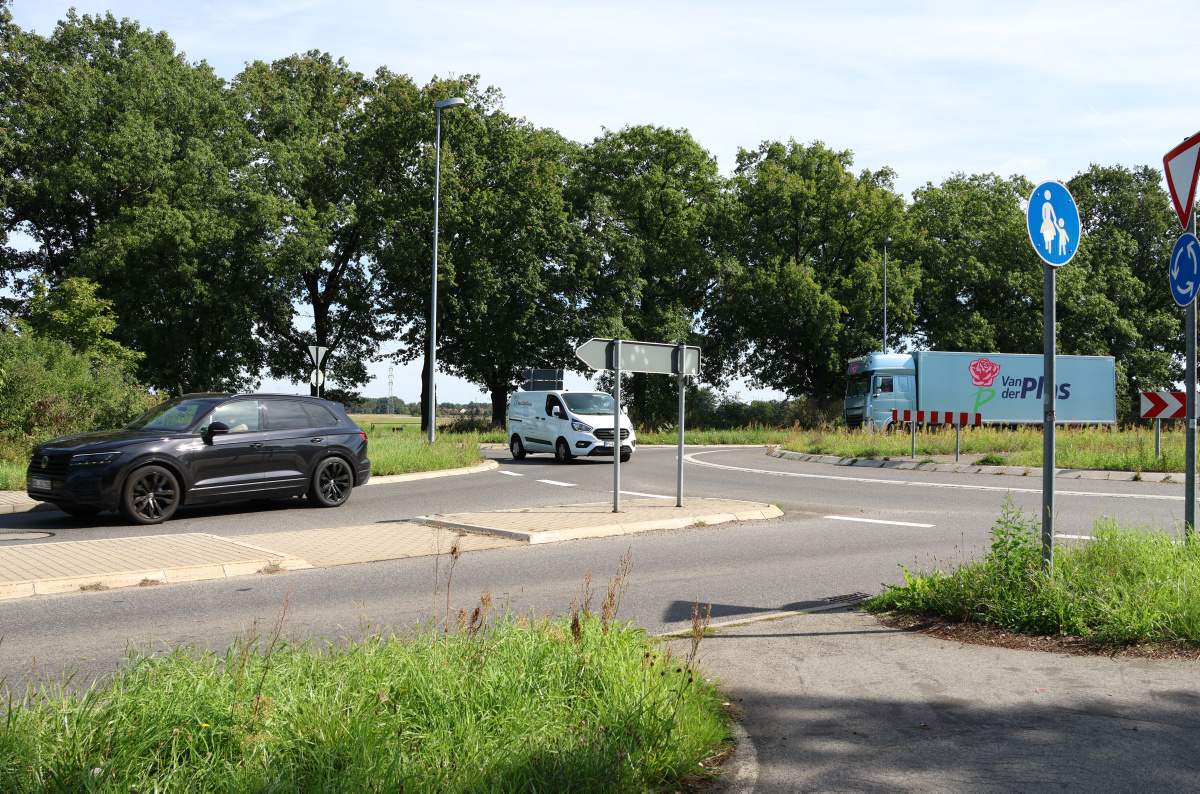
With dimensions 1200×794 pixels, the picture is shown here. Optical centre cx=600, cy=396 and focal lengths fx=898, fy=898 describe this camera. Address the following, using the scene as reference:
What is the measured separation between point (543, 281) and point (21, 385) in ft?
81.6

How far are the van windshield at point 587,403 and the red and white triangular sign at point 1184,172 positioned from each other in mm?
17401

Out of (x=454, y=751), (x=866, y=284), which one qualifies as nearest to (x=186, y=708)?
(x=454, y=751)

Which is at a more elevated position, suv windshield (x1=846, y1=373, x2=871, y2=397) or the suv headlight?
suv windshield (x1=846, y1=373, x2=871, y2=397)

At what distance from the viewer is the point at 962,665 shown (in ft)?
16.7

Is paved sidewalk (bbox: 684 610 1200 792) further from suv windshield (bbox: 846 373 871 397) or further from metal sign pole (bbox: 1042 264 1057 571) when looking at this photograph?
suv windshield (bbox: 846 373 871 397)

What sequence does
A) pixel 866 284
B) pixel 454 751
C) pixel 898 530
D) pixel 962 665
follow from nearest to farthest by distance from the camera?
1. pixel 454 751
2. pixel 962 665
3. pixel 898 530
4. pixel 866 284

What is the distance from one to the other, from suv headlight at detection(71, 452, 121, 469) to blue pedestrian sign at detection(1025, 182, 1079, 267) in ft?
33.8

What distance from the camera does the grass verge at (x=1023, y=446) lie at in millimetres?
18922

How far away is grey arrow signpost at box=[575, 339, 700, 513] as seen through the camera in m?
11.3

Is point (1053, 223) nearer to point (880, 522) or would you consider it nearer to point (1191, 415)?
point (1191, 415)

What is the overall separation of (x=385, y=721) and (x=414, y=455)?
17.5m

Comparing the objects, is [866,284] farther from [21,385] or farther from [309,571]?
[309,571]

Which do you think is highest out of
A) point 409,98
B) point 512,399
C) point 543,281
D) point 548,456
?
point 409,98

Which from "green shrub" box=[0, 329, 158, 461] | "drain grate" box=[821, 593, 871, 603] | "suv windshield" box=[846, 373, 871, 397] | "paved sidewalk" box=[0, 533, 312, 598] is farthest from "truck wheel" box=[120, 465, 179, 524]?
"suv windshield" box=[846, 373, 871, 397]
